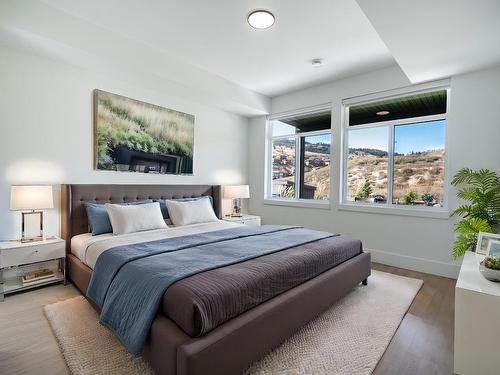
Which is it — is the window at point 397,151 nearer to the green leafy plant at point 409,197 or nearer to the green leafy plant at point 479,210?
the green leafy plant at point 409,197

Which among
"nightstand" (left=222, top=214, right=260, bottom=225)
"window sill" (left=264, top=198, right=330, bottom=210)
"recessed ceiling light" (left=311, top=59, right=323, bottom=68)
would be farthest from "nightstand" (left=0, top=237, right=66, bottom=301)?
"recessed ceiling light" (left=311, top=59, right=323, bottom=68)

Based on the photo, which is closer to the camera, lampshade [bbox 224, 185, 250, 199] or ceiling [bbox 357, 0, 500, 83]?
ceiling [bbox 357, 0, 500, 83]

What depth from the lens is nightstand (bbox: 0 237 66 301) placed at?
256 cm

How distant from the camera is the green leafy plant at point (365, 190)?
4.17 m

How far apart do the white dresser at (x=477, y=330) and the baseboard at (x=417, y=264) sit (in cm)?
192

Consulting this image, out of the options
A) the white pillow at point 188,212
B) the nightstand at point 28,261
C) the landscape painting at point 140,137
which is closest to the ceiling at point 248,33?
the landscape painting at point 140,137

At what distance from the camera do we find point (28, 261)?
8.75ft

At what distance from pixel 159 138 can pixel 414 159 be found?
3.67 metres

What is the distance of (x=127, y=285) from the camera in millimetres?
1821

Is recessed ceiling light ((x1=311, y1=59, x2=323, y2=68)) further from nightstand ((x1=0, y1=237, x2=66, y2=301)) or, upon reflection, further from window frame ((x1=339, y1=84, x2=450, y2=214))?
nightstand ((x1=0, y1=237, x2=66, y2=301))

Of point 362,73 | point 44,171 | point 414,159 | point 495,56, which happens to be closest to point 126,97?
point 44,171

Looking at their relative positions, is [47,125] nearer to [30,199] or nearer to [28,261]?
[30,199]

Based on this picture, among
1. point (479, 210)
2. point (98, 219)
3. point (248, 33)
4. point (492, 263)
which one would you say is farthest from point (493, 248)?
point (98, 219)

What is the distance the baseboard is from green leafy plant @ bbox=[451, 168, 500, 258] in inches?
27.3
